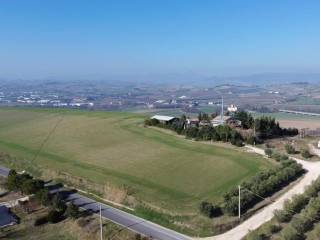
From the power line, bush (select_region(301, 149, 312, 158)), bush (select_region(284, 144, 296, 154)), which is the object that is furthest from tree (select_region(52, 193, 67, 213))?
bush (select_region(301, 149, 312, 158))

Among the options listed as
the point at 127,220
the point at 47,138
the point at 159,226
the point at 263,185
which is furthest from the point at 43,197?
the point at 47,138

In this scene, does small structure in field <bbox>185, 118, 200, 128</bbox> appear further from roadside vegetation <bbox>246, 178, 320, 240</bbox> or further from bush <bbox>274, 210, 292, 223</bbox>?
bush <bbox>274, 210, 292, 223</bbox>

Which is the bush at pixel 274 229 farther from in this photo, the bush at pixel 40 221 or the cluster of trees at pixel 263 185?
the bush at pixel 40 221

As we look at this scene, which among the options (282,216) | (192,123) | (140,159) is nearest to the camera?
(282,216)

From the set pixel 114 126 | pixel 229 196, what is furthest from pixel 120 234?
pixel 114 126

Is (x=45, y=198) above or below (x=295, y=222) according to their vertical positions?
below

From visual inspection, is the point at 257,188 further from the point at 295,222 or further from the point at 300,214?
the point at 295,222

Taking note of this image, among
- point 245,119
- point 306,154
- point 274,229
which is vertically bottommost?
point 274,229

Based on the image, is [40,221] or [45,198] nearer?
[40,221]
